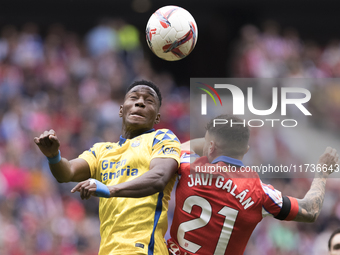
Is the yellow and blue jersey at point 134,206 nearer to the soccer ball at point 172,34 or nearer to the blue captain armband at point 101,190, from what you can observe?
the blue captain armband at point 101,190

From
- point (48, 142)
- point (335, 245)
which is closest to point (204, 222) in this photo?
point (48, 142)

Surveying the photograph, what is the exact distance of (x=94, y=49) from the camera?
14.0m

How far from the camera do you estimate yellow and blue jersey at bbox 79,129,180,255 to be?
4215 millimetres

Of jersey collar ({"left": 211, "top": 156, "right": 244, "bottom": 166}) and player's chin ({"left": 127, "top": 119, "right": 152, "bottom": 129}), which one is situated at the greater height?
player's chin ({"left": 127, "top": 119, "right": 152, "bottom": 129})

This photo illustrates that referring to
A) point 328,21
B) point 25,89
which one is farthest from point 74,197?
point 328,21

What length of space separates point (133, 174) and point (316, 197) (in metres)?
1.81

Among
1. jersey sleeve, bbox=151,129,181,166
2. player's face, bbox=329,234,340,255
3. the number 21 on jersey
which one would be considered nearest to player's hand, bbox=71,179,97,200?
jersey sleeve, bbox=151,129,181,166

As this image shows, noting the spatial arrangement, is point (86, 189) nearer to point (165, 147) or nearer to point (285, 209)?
point (165, 147)

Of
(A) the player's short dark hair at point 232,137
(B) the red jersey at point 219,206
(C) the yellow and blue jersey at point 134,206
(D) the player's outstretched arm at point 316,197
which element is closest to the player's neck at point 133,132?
(C) the yellow and blue jersey at point 134,206

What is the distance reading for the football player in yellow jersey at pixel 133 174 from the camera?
4117 mm

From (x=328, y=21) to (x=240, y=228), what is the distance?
1430 centimetres

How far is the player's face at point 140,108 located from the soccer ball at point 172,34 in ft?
1.90

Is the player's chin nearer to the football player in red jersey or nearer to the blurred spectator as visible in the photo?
the football player in red jersey

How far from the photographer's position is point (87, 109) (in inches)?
474
